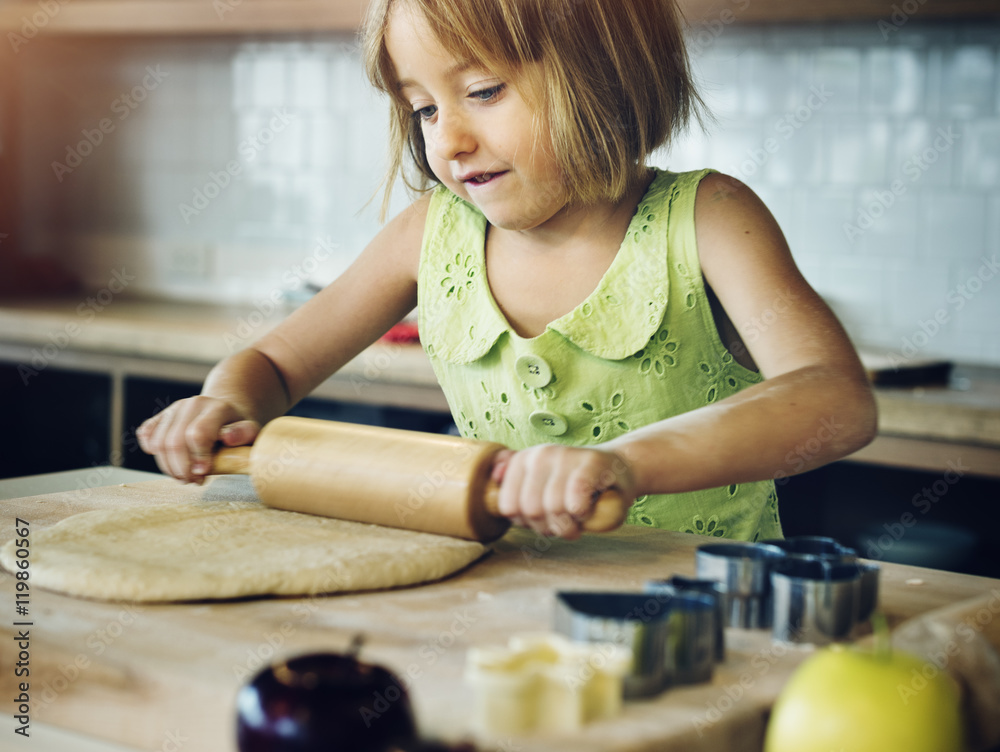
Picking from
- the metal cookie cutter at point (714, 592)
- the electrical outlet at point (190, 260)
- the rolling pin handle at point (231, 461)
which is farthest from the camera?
the electrical outlet at point (190, 260)

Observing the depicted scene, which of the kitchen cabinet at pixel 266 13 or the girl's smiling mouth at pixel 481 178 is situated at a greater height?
the kitchen cabinet at pixel 266 13

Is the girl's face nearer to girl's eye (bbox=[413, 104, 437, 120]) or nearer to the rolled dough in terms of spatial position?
girl's eye (bbox=[413, 104, 437, 120])

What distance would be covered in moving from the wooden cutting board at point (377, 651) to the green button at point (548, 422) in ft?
1.04

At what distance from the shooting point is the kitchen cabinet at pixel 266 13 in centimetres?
194

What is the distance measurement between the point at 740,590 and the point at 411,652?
217 millimetres

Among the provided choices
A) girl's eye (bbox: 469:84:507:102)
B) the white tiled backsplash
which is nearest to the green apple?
girl's eye (bbox: 469:84:507:102)

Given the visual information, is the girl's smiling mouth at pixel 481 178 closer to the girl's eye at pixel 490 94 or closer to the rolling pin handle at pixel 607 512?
the girl's eye at pixel 490 94

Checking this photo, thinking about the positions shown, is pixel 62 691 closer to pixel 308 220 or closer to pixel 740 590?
pixel 740 590

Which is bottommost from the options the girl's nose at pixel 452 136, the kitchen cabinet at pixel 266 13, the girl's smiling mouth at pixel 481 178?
the girl's smiling mouth at pixel 481 178

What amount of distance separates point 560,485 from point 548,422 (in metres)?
Answer: 0.42

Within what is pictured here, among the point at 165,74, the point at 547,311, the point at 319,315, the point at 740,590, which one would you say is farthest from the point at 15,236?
the point at 740,590

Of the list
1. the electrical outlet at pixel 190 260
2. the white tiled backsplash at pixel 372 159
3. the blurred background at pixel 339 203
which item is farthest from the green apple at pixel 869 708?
the electrical outlet at pixel 190 260

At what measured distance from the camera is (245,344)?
221 cm

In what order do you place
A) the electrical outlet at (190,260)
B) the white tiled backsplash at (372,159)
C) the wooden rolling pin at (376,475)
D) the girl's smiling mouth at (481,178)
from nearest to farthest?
the wooden rolling pin at (376,475) < the girl's smiling mouth at (481,178) < the white tiled backsplash at (372,159) < the electrical outlet at (190,260)
